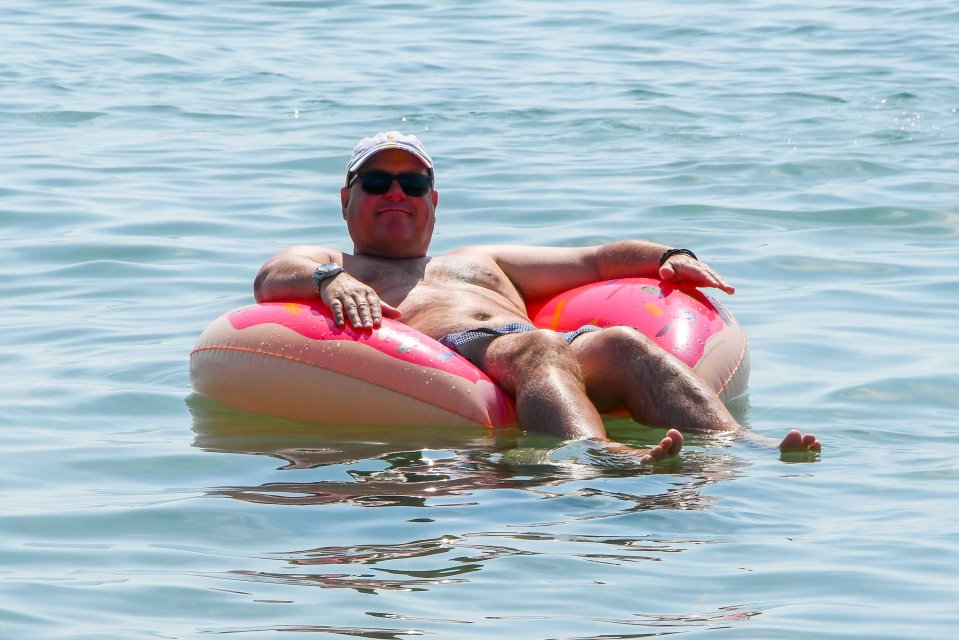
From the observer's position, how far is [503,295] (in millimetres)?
7191

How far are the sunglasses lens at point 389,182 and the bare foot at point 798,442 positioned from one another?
2.28 metres

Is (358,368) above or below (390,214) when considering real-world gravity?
below

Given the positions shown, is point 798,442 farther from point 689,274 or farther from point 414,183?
point 414,183

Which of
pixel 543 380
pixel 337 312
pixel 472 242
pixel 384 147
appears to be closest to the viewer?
pixel 543 380

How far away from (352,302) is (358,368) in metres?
0.32

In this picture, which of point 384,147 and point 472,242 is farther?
point 472,242

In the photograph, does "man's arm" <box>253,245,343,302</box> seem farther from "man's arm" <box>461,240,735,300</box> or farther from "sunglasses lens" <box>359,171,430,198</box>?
"man's arm" <box>461,240,735,300</box>

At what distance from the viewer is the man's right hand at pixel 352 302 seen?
6.25 meters

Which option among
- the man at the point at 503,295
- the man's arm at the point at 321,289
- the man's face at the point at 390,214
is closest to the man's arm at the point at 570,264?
the man at the point at 503,295

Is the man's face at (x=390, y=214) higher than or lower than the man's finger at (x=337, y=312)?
higher

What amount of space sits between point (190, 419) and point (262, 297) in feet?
1.96

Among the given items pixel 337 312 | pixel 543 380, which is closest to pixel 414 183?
pixel 337 312

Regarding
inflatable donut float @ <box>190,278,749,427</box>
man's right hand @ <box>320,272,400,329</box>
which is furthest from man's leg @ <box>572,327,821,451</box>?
man's right hand @ <box>320,272,400,329</box>

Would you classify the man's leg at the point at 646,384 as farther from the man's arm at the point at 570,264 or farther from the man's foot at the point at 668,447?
the man's arm at the point at 570,264
